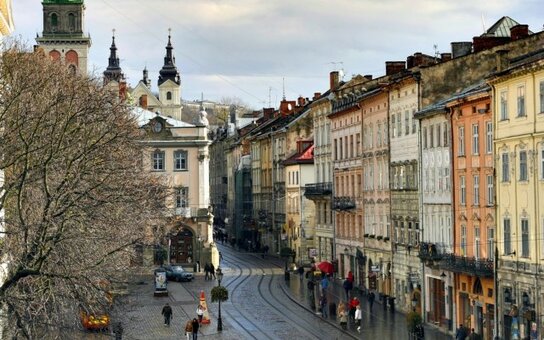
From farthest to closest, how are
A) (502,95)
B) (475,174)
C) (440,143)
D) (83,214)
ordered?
(440,143) → (475,174) → (502,95) → (83,214)

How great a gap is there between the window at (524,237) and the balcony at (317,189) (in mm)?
41912

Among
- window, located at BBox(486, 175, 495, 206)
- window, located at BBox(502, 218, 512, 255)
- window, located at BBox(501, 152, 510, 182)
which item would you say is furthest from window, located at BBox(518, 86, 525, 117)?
window, located at BBox(486, 175, 495, 206)

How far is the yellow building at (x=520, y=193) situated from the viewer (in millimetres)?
49750

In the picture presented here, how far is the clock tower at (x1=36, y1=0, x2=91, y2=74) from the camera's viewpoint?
145 m

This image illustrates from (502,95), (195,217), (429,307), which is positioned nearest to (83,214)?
(502,95)

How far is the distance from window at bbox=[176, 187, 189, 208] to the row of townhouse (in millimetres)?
11503

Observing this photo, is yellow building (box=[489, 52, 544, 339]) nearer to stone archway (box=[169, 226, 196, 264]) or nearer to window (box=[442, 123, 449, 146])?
window (box=[442, 123, 449, 146])

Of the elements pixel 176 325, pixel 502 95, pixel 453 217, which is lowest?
pixel 176 325

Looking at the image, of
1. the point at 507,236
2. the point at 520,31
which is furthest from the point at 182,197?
the point at 507,236

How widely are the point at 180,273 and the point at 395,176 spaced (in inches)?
1004

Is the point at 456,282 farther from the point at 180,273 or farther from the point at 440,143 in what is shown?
the point at 180,273

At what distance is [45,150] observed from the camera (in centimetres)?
3675

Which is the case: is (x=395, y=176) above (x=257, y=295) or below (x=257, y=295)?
above

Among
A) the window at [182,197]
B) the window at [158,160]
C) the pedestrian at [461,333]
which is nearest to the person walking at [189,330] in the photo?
the pedestrian at [461,333]
